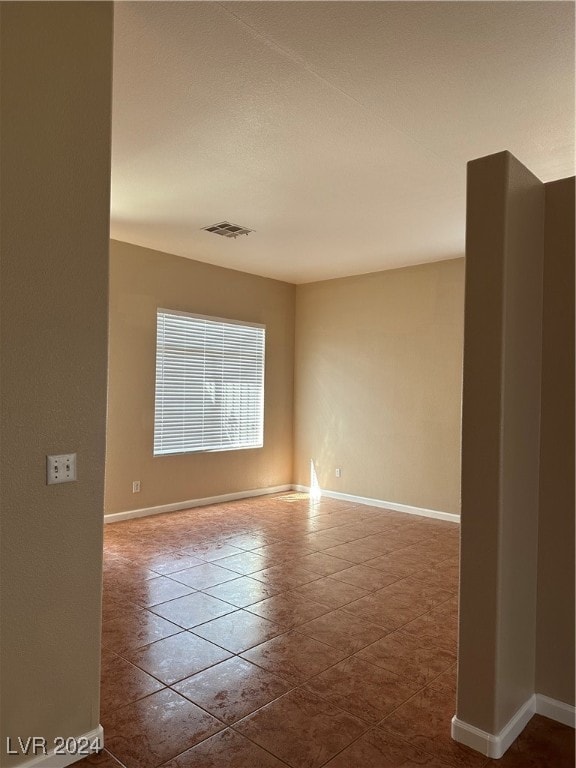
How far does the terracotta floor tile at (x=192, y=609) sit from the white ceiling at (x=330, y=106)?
2.96m

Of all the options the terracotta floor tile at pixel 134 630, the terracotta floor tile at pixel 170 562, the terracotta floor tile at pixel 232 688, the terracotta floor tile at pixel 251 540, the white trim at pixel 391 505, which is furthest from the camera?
the white trim at pixel 391 505

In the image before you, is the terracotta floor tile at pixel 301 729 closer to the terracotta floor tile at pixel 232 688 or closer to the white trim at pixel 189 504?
the terracotta floor tile at pixel 232 688

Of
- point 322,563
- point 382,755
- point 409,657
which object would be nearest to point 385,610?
point 409,657

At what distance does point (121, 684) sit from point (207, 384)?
418 centimetres

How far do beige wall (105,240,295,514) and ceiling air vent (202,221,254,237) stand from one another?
1073mm

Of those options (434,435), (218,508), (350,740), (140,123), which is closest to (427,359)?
(434,435)

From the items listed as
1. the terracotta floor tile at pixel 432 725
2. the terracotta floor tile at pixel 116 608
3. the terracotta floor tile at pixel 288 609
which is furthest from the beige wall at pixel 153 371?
the terracotta floor tile at pixel 432 725

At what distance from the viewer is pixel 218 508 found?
20.8 ft

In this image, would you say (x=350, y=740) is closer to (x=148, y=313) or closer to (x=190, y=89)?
(x=190, y=89)

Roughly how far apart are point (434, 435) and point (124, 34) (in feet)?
16.3

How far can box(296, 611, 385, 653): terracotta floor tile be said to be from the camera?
3.03 metres

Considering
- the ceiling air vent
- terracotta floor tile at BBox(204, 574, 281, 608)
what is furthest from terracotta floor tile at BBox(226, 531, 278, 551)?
the ceiling air vent

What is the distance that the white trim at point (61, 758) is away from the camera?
1.86 metres

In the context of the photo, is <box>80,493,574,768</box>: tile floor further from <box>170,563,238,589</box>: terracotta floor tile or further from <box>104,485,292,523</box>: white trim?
<box>104,485,292,523</box>: white trim
